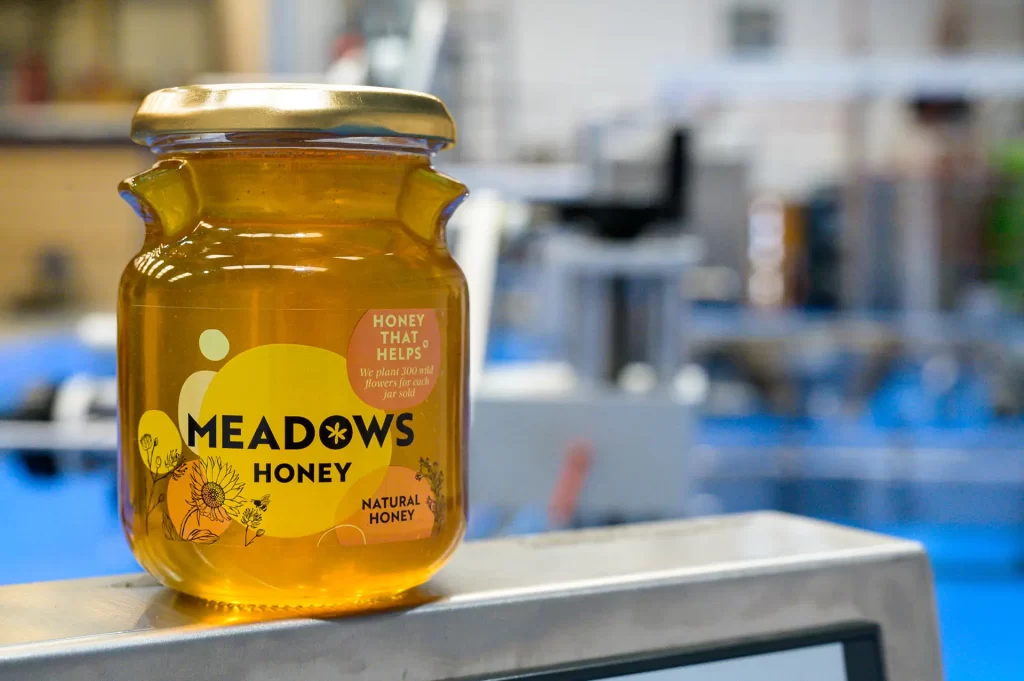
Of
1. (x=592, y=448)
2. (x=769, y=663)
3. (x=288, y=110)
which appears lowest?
(x=592, y=448)

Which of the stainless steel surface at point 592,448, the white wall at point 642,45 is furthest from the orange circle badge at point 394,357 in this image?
the white wall at point 642,45

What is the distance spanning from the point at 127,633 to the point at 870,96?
407 cm

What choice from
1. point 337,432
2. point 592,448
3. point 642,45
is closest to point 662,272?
point 592,448

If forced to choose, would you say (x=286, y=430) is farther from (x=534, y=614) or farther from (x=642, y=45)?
(x=642, y=45)

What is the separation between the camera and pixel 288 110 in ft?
1.25

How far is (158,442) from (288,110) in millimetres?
131

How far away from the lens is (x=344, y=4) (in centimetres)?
545

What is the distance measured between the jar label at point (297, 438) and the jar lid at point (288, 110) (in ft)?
0.23

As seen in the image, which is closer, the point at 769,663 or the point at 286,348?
the point at 286,348

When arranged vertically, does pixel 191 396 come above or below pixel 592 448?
above

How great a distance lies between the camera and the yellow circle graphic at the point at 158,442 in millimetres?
391

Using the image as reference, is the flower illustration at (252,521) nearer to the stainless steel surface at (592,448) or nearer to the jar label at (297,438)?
the jar label at (297,438)

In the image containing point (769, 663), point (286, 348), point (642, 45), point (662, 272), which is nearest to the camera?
point (286, 348)

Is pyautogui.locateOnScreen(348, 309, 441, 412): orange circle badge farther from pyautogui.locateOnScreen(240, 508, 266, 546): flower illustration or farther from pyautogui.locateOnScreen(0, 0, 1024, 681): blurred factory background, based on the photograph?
pyautogui.locateOnScreen(0, 0, 1024, 681): blurred factory background
